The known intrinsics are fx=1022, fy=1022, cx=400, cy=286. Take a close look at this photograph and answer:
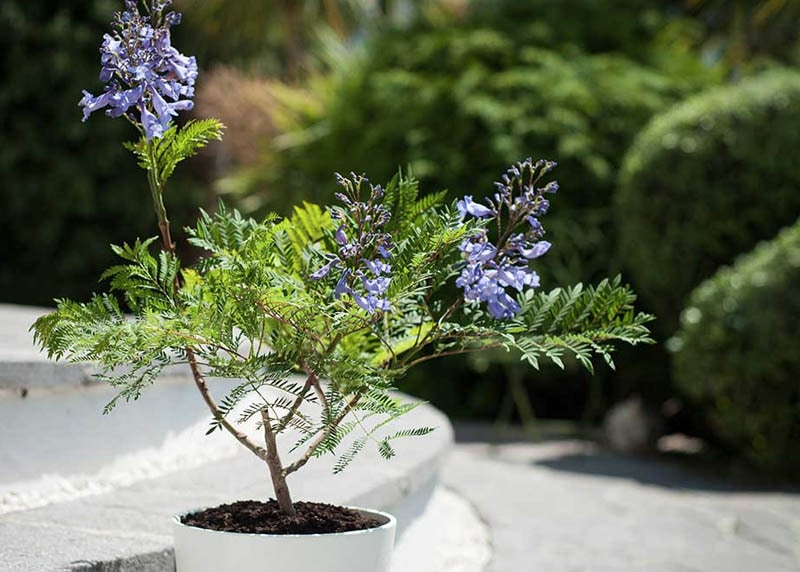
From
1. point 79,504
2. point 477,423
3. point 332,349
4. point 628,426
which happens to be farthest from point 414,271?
point 477,423

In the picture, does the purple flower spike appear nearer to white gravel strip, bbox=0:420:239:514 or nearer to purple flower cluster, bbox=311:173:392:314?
purple flower cluster, bbox=311:173:392:314

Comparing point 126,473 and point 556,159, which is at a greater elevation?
point 556,159

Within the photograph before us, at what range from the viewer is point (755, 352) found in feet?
18.7

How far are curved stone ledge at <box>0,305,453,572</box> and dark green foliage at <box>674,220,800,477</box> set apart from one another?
258 centimetres

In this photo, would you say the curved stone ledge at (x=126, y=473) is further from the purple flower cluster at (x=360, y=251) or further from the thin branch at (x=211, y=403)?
the purple flower cluster at (x=360, y=251)

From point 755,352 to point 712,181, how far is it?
1568 mm

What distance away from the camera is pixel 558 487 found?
17.0ft

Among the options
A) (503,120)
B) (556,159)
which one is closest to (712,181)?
(556,159)

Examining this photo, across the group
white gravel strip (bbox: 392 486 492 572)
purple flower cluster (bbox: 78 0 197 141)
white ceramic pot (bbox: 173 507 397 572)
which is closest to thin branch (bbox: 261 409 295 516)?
white ceramic pot (bbox: 173 507 397 572)

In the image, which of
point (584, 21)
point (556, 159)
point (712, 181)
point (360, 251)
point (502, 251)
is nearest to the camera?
point (360, 251)

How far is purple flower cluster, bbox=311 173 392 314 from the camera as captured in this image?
1996 mm

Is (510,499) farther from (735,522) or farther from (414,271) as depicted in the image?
(414,271)

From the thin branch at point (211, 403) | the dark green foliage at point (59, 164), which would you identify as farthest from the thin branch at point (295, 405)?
the dark green foliage at point (59, 164)

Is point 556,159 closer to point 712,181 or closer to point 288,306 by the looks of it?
point 712,181
